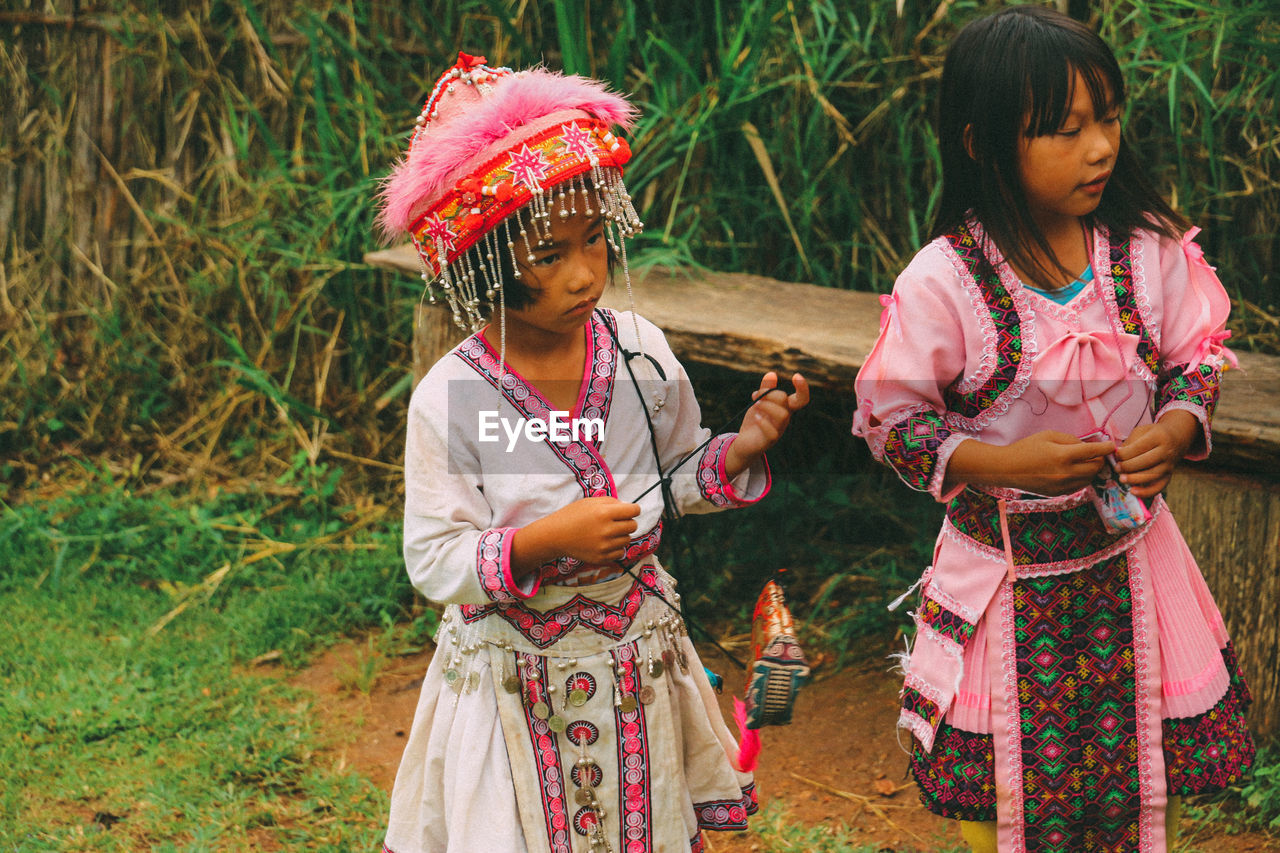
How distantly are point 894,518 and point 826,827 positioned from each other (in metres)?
1.22

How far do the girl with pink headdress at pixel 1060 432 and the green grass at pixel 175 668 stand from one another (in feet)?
5.02

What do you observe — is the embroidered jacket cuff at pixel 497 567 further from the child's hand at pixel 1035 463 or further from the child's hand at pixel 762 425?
the child's hand at pixel 1035 463

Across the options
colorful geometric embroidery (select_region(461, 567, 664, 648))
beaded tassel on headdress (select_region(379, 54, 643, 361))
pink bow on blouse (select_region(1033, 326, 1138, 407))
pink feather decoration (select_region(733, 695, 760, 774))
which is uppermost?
beaded tassel on headdress (select_region(379, 54, 643, 361))

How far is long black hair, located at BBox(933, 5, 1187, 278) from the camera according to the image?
1.78 m

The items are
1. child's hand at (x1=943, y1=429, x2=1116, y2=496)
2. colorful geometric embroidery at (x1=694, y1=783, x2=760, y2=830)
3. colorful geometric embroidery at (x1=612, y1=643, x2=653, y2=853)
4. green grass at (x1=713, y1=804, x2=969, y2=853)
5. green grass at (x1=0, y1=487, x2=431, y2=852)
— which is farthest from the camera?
green grass at (x1=0, y1=487, x2=431, y2=852)

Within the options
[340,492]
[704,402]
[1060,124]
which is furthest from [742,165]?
[1060,124]

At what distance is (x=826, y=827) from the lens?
2.84 metres

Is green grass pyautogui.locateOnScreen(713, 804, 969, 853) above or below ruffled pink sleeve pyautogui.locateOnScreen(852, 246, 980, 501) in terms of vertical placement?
below

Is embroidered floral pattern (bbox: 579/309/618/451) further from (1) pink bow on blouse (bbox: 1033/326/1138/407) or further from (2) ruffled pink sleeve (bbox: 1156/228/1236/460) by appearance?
(2) ruffled pink sleeve (bbox: 1156/228/1236/460)

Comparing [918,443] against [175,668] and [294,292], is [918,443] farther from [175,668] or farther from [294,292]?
[294,292]

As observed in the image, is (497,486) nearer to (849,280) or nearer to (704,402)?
(704,402)

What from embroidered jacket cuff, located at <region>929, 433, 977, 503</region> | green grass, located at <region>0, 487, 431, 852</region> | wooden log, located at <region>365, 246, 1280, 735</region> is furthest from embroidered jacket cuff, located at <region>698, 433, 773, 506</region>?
green grass, located at <region>0, 487, 431, 852</region>

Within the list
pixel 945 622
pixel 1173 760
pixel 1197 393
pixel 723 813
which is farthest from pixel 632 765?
pixel 1197 393

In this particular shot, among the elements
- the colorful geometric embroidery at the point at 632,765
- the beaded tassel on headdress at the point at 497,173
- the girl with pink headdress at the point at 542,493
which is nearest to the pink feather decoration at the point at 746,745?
the girl with pink headdress at the point at 542,493
